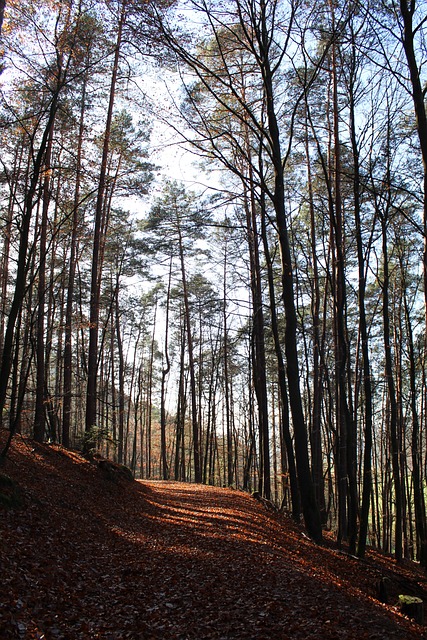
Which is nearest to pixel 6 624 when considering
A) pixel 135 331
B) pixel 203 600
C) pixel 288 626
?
pixel 203 600

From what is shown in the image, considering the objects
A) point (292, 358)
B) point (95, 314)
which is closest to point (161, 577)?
point (292, 358)

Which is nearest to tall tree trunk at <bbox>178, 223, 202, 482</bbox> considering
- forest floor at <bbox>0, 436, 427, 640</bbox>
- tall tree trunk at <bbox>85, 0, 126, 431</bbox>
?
tall tree trunk at <bbox>85, 0, 126, 431</bbox>

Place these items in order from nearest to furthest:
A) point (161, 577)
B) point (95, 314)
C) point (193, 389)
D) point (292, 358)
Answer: point (161, 577) < point (292, 358) < point (95, 314) < point (193, 389)

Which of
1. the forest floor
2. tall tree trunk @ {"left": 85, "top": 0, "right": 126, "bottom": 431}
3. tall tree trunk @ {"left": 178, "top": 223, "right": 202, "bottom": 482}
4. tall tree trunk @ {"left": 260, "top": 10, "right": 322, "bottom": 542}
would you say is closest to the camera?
the forest floor

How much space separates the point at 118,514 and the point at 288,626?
4.88 meters

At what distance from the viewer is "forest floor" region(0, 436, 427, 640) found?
386 centimetres

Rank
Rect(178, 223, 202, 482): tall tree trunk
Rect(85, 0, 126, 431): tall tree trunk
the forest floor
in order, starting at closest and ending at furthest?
the forest floor → Rect(85, 0, 126, 431): tall tree trunk → Rect(178, 223, 202, 482): tall tree trunk

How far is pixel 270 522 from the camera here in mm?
9570

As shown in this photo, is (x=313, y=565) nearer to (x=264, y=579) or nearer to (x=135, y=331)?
(x=264, y=579)

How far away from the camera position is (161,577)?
5129 mm

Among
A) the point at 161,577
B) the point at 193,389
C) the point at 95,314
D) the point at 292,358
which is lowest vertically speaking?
the point at 161,577

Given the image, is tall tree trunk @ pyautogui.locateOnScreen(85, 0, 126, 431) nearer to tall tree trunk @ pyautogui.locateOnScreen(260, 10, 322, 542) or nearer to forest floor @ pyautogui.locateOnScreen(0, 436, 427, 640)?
forest floor @ pyautogui.locateOnScreen(0, 436, 427, 640)

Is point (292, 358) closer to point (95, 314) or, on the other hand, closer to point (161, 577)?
point (161, 577)

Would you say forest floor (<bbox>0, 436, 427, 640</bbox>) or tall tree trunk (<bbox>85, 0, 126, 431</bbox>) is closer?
forest floor (<bbox>0, 436, 427, 640</bbox>)
